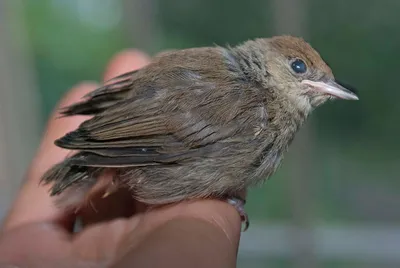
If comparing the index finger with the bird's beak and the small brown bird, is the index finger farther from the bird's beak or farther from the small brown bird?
the bird's beak

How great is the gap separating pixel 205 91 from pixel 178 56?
28 cm

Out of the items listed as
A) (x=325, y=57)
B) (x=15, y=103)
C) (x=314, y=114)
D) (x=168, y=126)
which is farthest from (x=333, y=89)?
(x=15, y=103)

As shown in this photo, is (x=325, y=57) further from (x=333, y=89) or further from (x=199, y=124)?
(x=199, y=124)

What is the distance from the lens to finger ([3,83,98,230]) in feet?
8.33

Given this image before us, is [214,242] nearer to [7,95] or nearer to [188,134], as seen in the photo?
[188,134]

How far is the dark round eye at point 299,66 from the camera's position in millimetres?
2422

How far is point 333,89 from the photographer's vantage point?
94.1 inches

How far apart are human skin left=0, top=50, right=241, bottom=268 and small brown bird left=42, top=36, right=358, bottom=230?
16cm

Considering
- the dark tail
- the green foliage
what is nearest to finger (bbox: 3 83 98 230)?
the dark tail

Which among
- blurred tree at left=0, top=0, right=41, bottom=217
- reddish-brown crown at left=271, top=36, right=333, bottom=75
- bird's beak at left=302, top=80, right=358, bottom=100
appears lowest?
blurred tree at left=0, top=0, right=41, bottom=217

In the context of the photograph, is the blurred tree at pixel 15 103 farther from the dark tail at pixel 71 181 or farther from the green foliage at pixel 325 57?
the dark tail at pixel 71 181

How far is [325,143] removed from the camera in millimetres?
5383

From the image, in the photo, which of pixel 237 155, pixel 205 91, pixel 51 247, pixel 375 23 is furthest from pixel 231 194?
pixel 375 23

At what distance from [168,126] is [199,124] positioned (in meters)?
0.13
